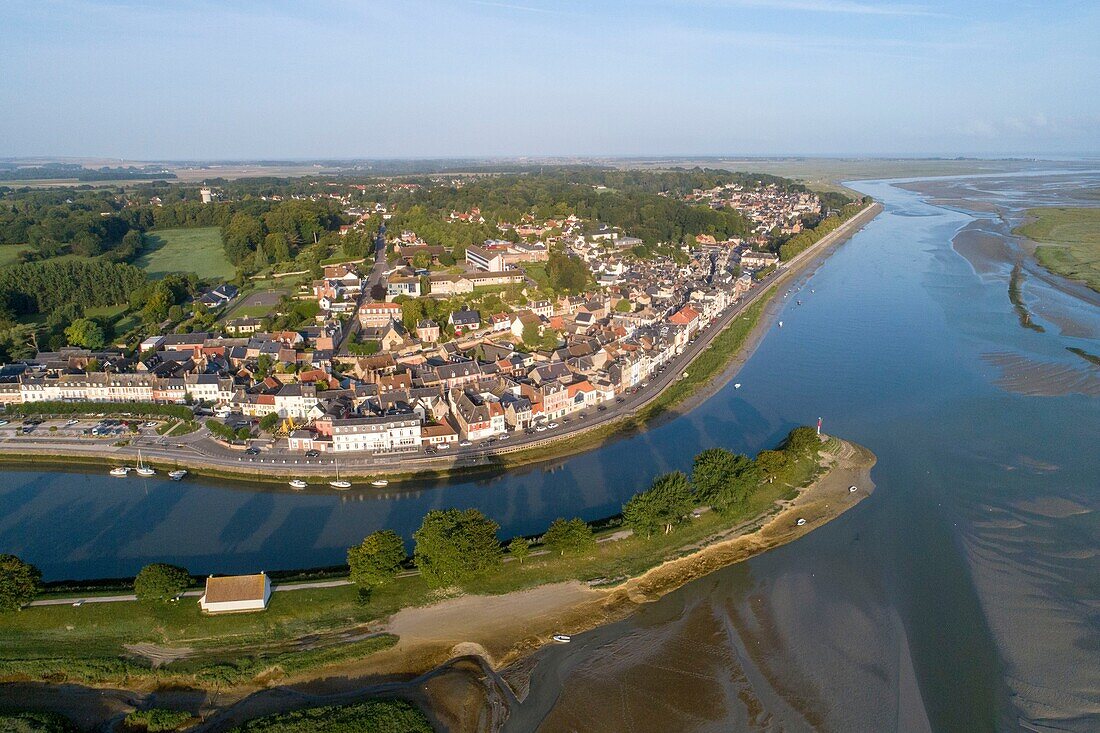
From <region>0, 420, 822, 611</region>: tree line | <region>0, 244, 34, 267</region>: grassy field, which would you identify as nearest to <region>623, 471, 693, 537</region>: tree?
<region>0, 420, 822, 611</region>: tree line

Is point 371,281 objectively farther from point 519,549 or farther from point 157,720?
point 157,720

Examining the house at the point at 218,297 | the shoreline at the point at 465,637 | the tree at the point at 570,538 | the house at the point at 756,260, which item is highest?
the house at the point at 756,260

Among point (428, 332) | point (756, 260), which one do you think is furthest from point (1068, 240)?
point (428, 332)

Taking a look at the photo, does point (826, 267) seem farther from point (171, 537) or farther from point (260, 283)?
point (171, 537)

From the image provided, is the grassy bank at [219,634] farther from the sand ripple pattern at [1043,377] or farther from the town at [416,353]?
the sand ripple pattern at [1043,377]

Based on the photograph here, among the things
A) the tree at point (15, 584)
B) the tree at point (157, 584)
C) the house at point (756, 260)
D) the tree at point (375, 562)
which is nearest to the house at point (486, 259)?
the house at point (756, 260)

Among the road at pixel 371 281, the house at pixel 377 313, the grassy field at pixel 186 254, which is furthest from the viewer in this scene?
the grassy field at pixel 186 254
